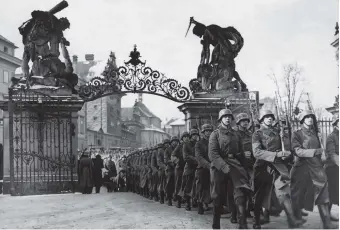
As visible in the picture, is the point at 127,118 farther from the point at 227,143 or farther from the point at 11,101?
the point at 227,143

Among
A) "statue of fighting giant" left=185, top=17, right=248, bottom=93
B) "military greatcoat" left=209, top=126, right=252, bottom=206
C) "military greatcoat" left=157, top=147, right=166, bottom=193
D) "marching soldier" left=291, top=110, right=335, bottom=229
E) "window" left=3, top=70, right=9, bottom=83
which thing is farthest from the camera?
"window" left=3, top=70, right=9, bottom=83

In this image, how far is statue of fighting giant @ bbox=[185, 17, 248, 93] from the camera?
18.5 meters

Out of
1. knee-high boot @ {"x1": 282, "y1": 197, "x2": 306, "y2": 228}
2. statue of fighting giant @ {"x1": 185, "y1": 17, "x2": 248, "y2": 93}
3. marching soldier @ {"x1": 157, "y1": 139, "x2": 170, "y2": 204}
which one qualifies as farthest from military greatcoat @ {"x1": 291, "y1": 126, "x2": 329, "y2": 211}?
statue of fighting giant @ {"x1": 185, "y1": 17, "x2": 248, "y2": 93}

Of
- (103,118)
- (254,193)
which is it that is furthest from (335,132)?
(103,118)

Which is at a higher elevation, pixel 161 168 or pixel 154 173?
pixel 161 168

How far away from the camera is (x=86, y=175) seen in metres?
17.9

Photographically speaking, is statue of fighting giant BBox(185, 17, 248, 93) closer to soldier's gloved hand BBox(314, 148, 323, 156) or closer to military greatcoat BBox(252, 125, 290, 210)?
military greatcoat BBox(252, 125, 290, 210)

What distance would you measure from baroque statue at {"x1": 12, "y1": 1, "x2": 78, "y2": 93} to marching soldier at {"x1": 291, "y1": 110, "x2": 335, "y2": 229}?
10.3 meters

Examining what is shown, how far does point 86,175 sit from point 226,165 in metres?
10.1

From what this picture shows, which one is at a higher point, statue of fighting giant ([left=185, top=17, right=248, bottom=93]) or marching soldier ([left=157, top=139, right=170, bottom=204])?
statue of fighting giant ([left=185, top=17, right=248, bottom=93])

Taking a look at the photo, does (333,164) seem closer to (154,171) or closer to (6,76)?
(154,171)

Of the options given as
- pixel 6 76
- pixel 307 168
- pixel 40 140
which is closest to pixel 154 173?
pixel 40 140

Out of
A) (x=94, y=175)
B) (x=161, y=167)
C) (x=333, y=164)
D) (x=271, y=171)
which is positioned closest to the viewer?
(x=271, y=171)

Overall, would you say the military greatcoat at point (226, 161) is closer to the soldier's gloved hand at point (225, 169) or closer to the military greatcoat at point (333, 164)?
the soldier's gloved hand at point (225, 169)
